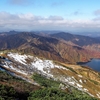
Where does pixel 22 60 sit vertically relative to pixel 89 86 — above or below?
above

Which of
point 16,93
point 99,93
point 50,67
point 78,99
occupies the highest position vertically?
point 16,93

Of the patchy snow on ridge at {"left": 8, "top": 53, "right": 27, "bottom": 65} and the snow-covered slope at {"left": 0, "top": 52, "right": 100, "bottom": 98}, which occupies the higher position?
the patchy snow on ridge at {"left": 8, "top": 53, "right": 27, "bottom": 65}

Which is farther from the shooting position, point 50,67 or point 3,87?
point 50,67

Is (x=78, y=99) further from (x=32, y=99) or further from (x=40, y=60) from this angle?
(x=40, y=60)

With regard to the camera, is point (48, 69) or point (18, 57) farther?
point (18, 57)

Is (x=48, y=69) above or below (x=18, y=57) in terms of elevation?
below

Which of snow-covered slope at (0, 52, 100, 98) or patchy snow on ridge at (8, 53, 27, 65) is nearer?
snow-covered slope at (0, 52, 100, 98)

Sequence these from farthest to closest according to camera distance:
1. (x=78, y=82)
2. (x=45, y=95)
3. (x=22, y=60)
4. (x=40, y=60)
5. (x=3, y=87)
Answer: (x=40, y=60) < (x=22, y=60) < (x=78, y=82) < (x=45, y=95) < (x=3, y=87)

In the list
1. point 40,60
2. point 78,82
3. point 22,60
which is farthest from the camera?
point 40,60

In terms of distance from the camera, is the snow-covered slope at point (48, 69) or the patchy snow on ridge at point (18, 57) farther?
the patchy snow on ridge at point (18, 57)

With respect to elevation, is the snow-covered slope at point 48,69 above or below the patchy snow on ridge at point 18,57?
below

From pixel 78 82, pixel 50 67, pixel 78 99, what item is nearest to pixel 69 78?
pixel 78 82
